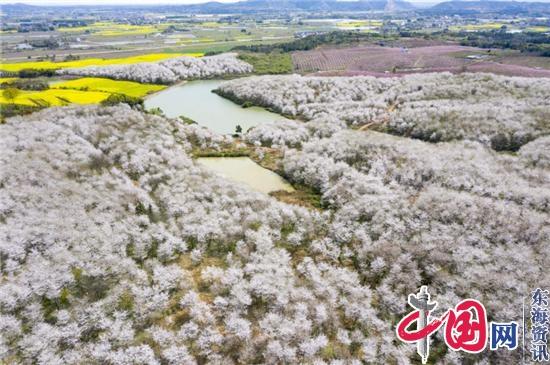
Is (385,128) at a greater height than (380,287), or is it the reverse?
(385,128)

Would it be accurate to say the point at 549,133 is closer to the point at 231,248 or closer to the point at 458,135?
the point at 458,135

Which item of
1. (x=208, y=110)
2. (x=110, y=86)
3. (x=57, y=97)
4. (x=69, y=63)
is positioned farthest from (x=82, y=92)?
(x=69, y=63)

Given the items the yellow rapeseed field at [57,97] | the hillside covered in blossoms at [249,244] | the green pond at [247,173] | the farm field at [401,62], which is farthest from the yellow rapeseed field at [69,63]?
the green pond at [247,173]

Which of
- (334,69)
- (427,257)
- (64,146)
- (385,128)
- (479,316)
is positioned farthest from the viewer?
(334,69)

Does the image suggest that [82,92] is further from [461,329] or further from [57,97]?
[461,329]

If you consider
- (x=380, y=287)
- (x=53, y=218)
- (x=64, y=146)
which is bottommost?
(x=380, y=287)

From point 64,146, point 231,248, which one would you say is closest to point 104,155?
point 64,146
